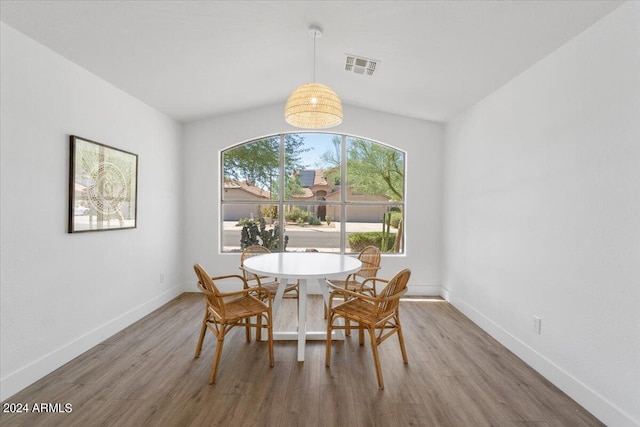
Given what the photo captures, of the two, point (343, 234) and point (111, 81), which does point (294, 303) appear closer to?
point (343, 234)

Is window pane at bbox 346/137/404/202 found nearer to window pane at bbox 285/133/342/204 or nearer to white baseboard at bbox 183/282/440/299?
window pane at bbox 285/133/342/204

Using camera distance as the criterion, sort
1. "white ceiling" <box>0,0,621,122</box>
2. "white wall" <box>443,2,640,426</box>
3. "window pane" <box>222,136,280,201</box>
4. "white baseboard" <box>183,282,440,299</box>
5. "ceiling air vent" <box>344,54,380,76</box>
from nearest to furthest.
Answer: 1. "white wall" <box>443,2,640,426</box>
2. "white ceiling" <box>0,0,621,122</box>
3. "ceiling air vent" <box>344,54,380,76</box>
4. "white baseboard" <box>183,282,440,299</box>
5. "window pane" <box>222,136,280,201</box>

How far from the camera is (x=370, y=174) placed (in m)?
5.07

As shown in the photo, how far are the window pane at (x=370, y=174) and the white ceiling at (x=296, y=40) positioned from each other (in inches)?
48.7

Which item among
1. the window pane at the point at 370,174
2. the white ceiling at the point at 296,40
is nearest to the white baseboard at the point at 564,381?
the window pane at the point at 370,174

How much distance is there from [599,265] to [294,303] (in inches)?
134

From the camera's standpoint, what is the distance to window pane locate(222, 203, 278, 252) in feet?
16.5

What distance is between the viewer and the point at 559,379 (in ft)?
7.86

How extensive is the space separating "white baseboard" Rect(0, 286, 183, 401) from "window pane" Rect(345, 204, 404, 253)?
2948 millimetres

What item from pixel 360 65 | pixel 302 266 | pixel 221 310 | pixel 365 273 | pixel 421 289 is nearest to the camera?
A: pixel 221 310

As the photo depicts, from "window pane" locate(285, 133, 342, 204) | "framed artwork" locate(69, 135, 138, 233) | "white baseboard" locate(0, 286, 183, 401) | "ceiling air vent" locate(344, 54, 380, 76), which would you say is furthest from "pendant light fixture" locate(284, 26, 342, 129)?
"white baseboard" locate(0, 286, 183, 401)

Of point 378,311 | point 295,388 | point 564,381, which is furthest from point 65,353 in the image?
point 564,381

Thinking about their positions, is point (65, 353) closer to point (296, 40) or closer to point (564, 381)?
point (296, 40)

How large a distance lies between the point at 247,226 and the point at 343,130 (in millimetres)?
2117
